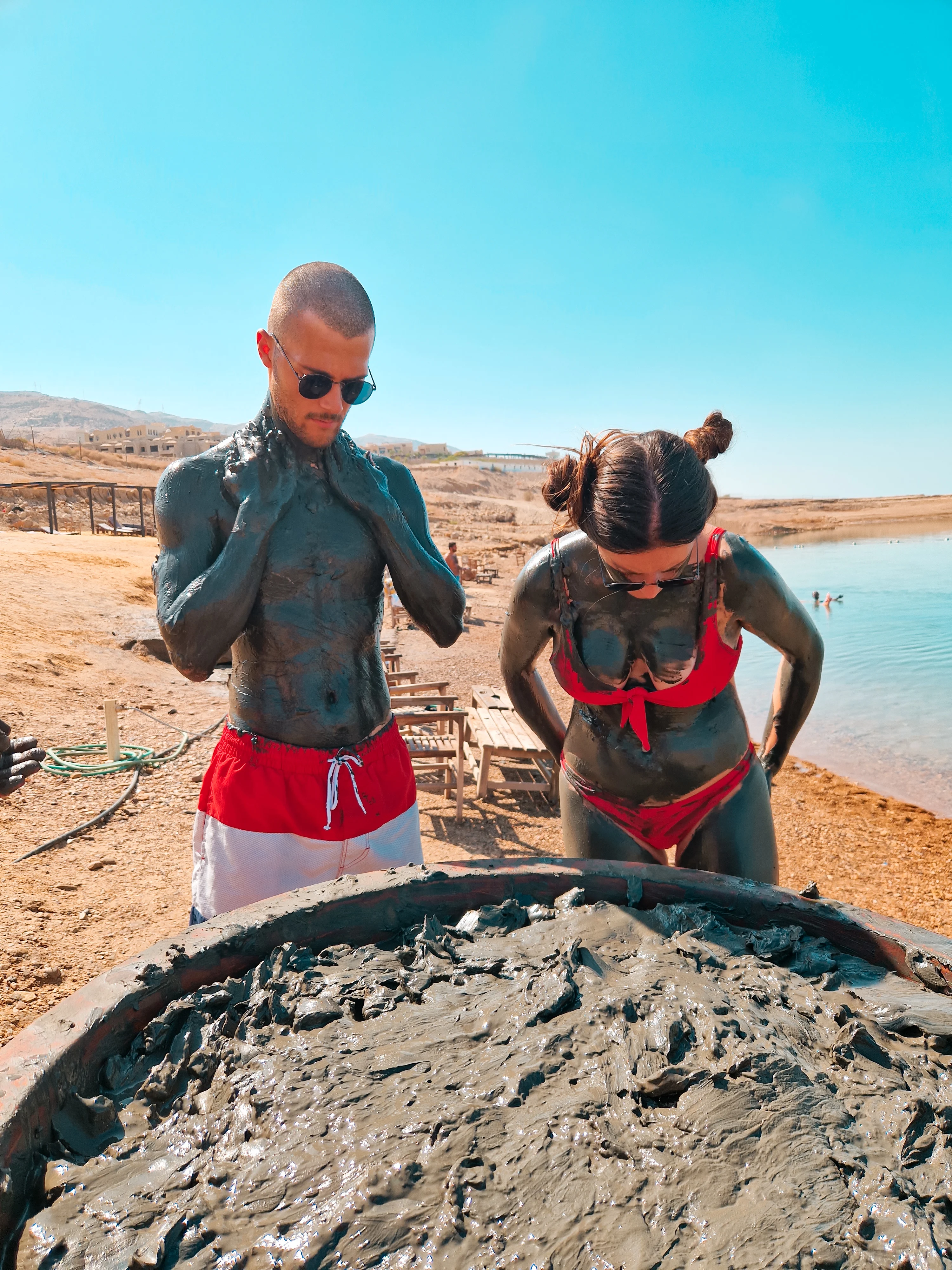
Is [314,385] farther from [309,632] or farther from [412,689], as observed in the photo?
[412,689]

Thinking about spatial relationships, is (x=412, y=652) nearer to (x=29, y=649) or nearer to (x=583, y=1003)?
(x=29, y=649)

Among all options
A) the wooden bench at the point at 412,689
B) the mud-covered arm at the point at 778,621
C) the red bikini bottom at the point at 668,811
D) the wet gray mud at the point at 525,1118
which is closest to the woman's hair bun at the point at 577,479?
the mud-covered arm at the point at 778,621

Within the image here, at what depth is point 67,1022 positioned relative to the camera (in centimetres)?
119

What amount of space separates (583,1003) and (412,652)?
13144mm

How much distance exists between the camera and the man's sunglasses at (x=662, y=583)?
5.86 feet

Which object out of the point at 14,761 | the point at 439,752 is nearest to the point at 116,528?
the point at 439,752

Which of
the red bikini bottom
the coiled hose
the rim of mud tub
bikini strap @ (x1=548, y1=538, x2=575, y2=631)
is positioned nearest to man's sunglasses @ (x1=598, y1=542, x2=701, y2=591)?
bikini strap @ (x1=548, y1=538, x2=575, y2=631)

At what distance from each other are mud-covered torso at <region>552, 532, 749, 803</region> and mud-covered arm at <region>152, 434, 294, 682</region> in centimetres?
74

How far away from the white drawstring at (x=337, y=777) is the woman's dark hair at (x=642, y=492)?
770 mm

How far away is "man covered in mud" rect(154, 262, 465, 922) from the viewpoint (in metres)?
1.76

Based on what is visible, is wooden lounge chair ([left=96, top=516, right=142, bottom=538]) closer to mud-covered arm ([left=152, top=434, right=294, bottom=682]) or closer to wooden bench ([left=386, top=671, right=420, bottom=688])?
wooden bench ([left=386, top=671, right=420, bottom=688])

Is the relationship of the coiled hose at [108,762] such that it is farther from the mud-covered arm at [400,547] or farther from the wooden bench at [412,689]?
the mud-covered arm at [400,547]

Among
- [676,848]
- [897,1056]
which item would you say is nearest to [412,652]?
[676,848]

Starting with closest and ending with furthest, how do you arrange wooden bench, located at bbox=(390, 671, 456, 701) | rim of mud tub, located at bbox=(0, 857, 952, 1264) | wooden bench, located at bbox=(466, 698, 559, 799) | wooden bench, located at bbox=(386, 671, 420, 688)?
rim of mud tub, located at bbox=(0, 857, 952, 1264) → wooden bench, located at bbox=(466, 698, 559, 799) → wooden bench, located at bbox=(390, 671, 456, 701) → wooden bench, located at bbox=(386, 671, 420, 688)
